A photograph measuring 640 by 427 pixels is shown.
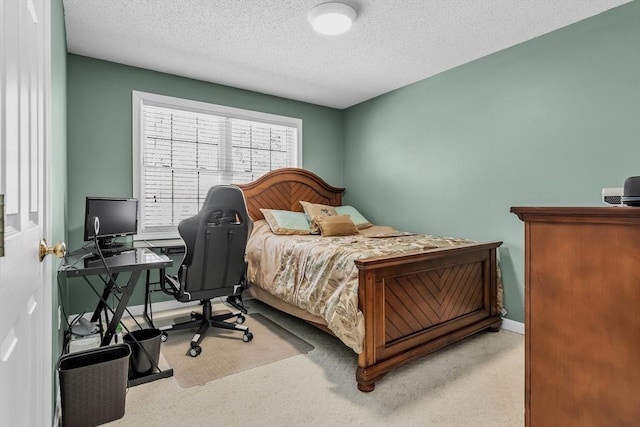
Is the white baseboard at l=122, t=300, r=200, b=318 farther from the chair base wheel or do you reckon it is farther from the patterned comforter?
the chair base wheel

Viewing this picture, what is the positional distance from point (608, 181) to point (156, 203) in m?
4.06

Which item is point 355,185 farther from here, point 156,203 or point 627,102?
point 627,102

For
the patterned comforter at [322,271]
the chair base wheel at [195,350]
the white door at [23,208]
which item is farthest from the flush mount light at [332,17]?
the chair base wheel at [195,350]

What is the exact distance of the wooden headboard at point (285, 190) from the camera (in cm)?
407

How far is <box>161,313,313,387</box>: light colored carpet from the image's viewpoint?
2268 millimetres

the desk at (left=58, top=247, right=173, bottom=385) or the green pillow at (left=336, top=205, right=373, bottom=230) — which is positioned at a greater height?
the green pillow at (left=336, top=205, right=373, bottom=230)

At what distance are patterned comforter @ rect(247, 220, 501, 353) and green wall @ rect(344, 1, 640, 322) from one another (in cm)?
59

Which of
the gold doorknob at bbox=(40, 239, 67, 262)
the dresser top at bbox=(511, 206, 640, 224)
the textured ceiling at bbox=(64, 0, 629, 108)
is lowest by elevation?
the gold doorknob at bbox=(40, 239, 67, 262)

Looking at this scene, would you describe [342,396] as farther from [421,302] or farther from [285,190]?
[285,190]

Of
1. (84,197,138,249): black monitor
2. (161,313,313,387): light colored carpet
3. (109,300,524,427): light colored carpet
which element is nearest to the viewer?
(109,300,524,427): light colored carpet

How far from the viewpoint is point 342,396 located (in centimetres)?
200

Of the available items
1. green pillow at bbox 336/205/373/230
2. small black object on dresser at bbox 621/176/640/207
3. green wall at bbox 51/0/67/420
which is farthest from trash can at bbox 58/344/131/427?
green pillow at bbox 336/205/373/230

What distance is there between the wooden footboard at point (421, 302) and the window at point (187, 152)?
2541 millimetres

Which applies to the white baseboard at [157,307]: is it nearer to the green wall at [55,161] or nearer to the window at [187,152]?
the window at [187,152]
